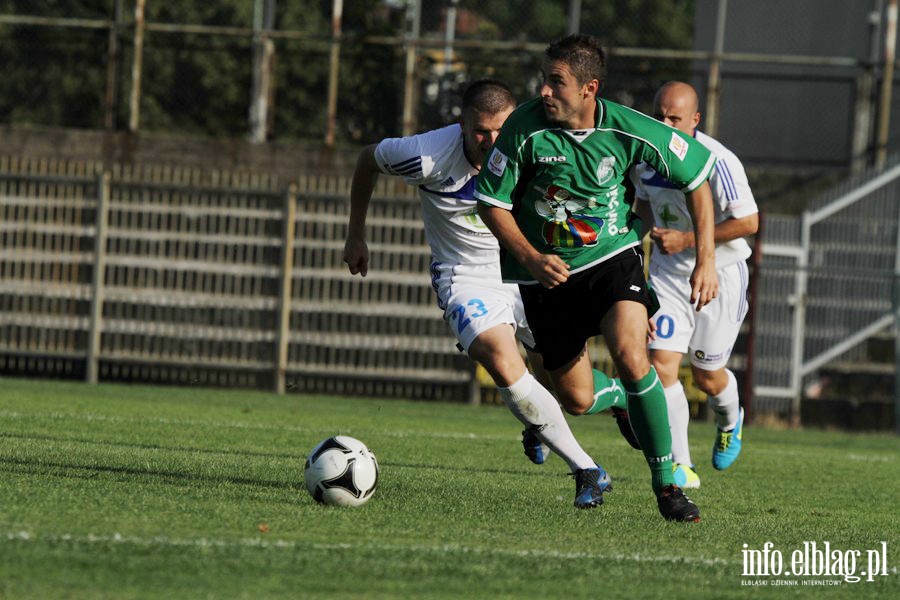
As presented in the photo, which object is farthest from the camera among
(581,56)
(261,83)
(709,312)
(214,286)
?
(261,83)

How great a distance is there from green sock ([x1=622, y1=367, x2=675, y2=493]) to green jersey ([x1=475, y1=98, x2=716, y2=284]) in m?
0.62

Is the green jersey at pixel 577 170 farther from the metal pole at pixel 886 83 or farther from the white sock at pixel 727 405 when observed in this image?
the metal pole at pixel 886 83

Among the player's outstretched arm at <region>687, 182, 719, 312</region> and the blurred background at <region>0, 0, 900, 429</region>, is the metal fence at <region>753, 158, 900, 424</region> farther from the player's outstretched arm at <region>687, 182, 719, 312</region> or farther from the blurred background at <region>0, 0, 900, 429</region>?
the player's outstretched arm at <region>687, 182, 719, 312</region>

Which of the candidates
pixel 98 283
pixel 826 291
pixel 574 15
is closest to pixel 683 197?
pixel 826 291

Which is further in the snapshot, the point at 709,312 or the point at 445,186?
the point at 709,312

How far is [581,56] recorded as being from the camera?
6.26 meters

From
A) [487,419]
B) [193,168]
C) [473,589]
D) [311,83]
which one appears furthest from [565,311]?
[311,83]

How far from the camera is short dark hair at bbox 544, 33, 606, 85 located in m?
6.23

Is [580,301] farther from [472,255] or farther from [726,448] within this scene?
[726,448]

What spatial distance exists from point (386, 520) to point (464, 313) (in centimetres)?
174

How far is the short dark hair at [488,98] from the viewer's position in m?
7.01

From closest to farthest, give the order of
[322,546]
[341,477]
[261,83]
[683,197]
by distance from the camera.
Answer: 1. [322,546]
2. [341,477]
3. [683,197]
4. [261,83]

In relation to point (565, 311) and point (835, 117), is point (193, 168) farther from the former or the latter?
point (565, 311)

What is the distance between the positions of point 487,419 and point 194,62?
7.64 meters
